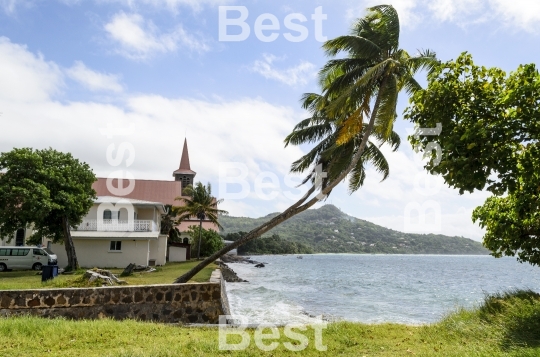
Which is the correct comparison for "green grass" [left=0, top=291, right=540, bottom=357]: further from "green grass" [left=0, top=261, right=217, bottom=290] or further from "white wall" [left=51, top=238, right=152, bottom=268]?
"white wall" [left=51, top=238, right=152, bottom=268]

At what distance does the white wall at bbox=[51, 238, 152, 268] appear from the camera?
31.3 meters

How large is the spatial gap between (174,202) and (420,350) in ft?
151

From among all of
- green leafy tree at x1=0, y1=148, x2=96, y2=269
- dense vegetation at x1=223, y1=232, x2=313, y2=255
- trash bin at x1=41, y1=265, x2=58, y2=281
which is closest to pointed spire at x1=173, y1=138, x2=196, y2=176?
green leafy tree at x1=0, y1=148, x2=96, y2=269

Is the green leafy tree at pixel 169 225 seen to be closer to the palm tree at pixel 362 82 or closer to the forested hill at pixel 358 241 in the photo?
the palm tree at pixel 362 82

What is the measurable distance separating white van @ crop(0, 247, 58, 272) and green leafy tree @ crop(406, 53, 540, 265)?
25.1 meters

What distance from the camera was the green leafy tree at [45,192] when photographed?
2514 cm

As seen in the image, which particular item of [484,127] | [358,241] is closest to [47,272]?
[484,127]

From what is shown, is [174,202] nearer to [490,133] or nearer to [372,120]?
[372,120]

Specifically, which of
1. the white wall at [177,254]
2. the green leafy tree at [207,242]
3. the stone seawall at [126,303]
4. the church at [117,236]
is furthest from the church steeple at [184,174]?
the stone seawall at [126,303]

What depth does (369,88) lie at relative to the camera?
1620 centimetres

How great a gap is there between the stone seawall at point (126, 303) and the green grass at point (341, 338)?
2.39 m

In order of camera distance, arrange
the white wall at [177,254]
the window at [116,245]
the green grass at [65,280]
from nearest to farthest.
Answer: the green grass at [65,280], the window at [116,245], the white wall at [177,254]

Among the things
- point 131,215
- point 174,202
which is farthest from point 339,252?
point 131,215

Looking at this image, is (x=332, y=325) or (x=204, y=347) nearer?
(x=204, y=347)
